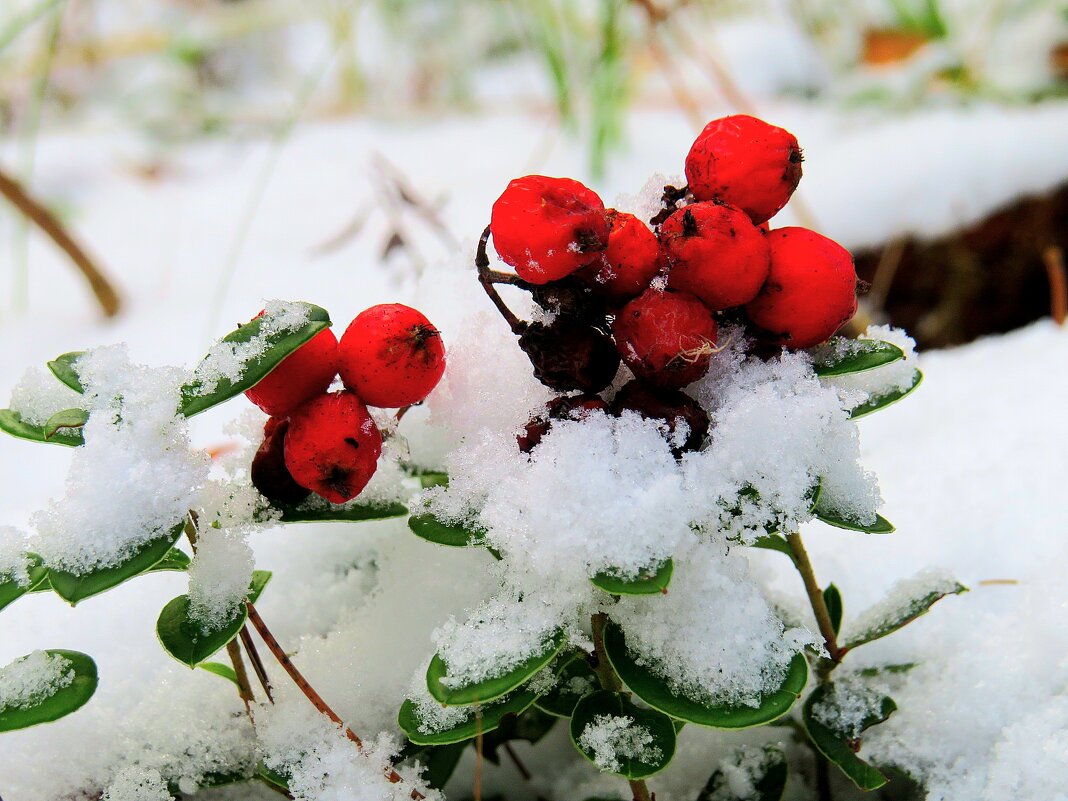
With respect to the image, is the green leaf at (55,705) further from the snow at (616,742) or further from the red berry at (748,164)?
the red berry at (748,164)

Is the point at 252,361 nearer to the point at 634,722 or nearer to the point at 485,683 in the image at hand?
the point at 485,683

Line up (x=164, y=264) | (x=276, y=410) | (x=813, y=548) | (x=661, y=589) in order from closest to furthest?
(x=661, y=589)
(x=276, y=410)
(x=813, y=548)
(x=164, y=264)

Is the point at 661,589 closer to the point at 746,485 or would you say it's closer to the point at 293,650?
the point at 746,485

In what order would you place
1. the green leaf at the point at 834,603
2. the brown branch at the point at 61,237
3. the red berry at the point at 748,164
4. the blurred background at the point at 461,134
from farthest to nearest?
the blurred background at the point at 461,134 < the brown branch at the point at 61,237 < the green leaf at the point at 834,603 < the red berry at the point at 748,164

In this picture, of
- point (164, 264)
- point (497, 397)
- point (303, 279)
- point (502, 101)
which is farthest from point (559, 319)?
point (502, 101)

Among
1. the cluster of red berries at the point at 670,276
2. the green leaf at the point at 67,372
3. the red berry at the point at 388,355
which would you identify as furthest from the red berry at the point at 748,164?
the green leaf at the point at 67,372

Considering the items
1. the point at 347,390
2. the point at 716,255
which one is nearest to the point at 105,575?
the point at 347,390
